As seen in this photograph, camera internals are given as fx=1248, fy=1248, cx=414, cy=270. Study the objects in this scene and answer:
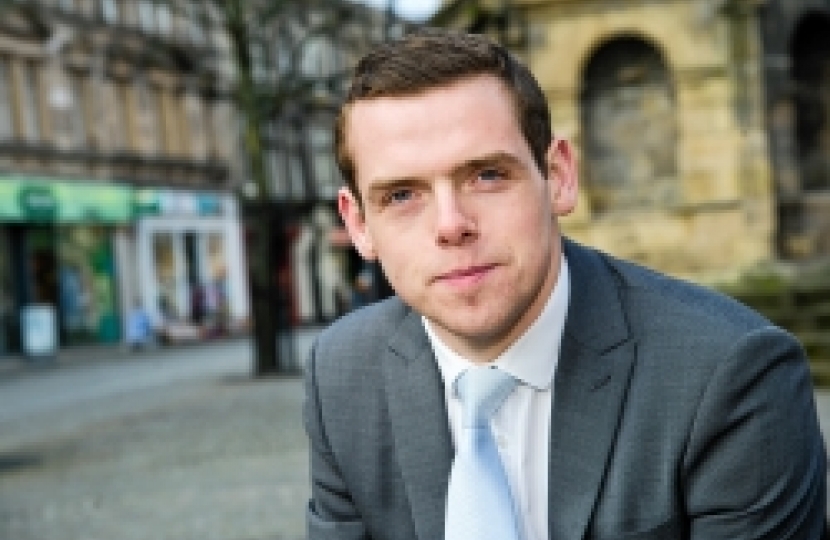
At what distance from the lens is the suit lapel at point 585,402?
2.30 meters

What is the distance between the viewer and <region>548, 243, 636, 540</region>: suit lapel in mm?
2297

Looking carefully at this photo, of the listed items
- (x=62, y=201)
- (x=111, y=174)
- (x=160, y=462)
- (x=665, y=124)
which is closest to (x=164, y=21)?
(x=111, y=174)

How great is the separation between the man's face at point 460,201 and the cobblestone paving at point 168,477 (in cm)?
379

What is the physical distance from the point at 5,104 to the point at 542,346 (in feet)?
96.3

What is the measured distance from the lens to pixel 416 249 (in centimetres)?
227

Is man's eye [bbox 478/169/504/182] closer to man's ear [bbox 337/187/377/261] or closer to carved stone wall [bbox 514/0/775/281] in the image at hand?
man's ear [bbox 337/187/377/261]

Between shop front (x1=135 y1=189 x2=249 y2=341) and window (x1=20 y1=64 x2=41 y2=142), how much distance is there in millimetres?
4367

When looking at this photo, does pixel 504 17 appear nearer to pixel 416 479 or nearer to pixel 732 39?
pixel 732 39

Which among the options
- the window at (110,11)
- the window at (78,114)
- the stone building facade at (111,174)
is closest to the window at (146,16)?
the stone building facade at (111,174)

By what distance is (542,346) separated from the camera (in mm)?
2387

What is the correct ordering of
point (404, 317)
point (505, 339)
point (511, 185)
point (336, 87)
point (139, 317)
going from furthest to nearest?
point (139, 317), point (336, 87), point (404, 317), point (505, 339), point (511, 185)

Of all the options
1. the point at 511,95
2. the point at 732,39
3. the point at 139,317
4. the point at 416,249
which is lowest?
the point at 139,317

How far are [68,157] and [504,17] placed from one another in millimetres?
22405

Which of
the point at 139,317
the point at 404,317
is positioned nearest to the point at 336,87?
the point at 404,317
